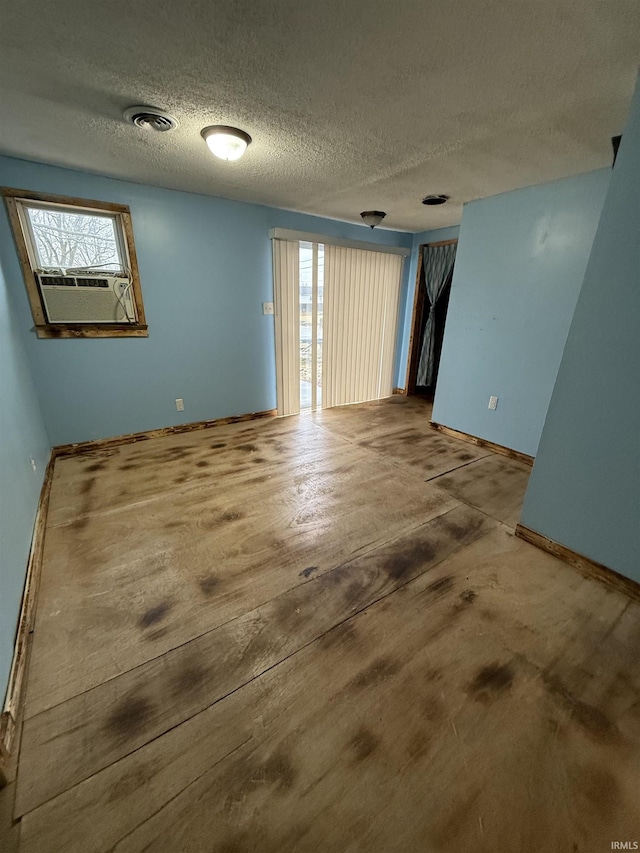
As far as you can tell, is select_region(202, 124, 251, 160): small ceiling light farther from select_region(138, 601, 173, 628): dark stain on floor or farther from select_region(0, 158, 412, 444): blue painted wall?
select_region(138, 601, 173, 628): dark stain on floor

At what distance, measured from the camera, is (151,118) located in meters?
1.72

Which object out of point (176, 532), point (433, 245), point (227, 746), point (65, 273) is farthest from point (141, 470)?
point (433, 245)

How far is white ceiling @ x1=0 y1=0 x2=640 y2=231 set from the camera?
1.12m

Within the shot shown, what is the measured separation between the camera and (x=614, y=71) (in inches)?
53.3

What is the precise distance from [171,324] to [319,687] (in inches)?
125

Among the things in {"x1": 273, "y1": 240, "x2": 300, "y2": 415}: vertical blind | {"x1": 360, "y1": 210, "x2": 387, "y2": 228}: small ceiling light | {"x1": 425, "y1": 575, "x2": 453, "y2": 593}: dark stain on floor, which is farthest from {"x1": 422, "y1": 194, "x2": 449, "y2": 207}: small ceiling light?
{"x1": 425, "y1": 575, "x2": 453, "y2": 593}: dark stain on floor

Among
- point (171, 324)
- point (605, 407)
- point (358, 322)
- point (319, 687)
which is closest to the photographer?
point (319, 687)

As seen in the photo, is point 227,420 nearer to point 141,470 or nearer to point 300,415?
point 300,415

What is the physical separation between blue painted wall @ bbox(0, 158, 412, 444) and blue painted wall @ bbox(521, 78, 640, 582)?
295 cm

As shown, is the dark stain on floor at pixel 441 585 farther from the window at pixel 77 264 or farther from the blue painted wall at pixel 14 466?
the window at pixel 77 264

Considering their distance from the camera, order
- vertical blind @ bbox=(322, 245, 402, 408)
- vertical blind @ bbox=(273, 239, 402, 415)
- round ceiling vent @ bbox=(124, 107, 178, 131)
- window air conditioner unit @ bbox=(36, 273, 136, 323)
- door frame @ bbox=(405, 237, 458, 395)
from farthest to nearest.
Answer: door frame @ bbox=(405, 237, 458, 395) → vertical blind @ bbox=(322, 245, 402, 408) → vertical blind @ bbox=(273, 239, 402, 415) → window air conditioner unit @ bbox=(36, 273, 136, 323) → round ceiling vent @ bbox=(124, 107, 178, 131)

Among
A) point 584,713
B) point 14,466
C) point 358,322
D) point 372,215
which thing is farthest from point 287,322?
point 584,713

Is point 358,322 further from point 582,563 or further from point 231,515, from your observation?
point 582,563

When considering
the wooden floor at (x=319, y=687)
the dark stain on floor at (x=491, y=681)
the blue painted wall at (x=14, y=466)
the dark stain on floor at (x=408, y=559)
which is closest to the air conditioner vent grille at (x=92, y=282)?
the blue painted wall at (x=14, y=466)
